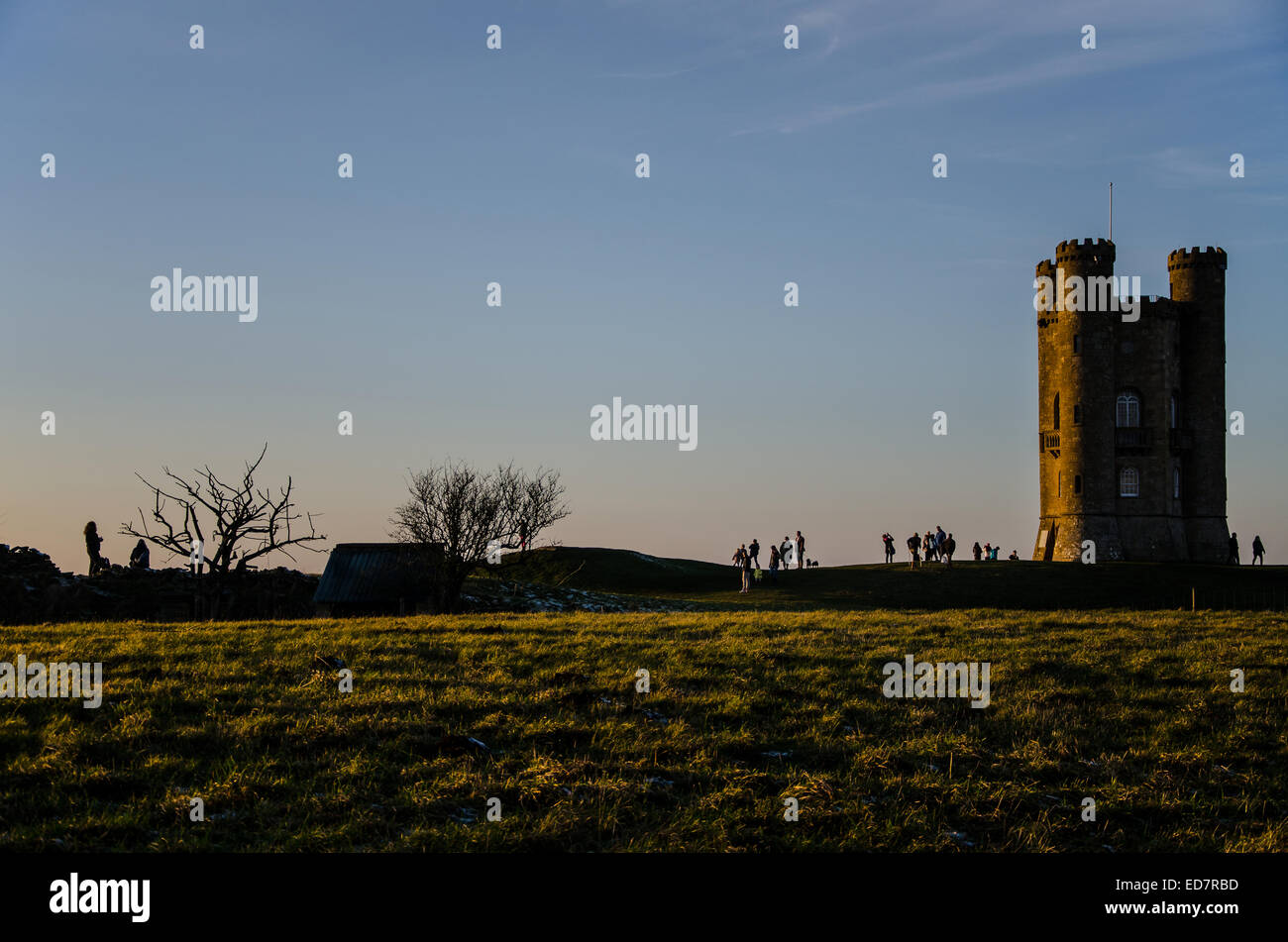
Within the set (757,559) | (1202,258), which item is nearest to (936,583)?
(757,559)

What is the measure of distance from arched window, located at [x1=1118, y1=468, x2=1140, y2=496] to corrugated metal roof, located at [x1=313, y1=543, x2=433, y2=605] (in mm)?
52726

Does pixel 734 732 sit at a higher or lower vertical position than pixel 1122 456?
lower

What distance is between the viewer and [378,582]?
4094cm

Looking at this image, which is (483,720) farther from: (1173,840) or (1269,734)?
(1269,734)

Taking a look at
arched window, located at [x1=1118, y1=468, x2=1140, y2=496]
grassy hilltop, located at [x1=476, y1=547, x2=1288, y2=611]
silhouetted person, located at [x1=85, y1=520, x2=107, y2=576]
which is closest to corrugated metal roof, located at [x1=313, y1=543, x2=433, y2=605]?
grassy hilltop, located at [x1=476, y1=547, x2=1288, y2=611]

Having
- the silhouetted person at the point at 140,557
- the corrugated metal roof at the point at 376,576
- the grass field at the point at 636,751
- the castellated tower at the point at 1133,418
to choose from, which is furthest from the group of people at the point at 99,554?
the castellated tower at the point at 1133,418

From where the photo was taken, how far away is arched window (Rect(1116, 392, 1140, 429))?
76.1 m

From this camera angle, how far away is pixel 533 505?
148 feet

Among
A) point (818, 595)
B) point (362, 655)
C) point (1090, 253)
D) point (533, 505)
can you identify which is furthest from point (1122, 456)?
point (362, 655)

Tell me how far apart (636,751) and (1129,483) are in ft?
233
